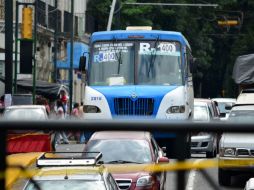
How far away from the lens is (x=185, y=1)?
66.4m

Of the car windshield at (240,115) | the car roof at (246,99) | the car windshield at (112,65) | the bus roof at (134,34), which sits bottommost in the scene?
the car windshield at (240,115)

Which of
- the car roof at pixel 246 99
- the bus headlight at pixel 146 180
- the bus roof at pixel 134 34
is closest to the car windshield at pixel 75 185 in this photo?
the bus headlight at pixel 146 180

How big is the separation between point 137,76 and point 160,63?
68 centimetres

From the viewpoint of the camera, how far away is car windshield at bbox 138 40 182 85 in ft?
72.1

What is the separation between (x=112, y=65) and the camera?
21.8 meters

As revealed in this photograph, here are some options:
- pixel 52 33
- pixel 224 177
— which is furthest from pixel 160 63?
pixel 52 33

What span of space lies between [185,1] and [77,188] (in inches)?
2293

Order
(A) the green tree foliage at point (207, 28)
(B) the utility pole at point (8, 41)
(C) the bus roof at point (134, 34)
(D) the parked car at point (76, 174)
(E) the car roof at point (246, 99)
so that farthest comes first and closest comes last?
(A) the green tree foliage at point (207, 28) < (B) the utility pole at point (8, 41) < (C) the bus roof at point (134, 34) < (E) the car roof at point (246, 99) < (D) the parked car at point (76, 174)

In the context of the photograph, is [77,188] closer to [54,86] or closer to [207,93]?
[54,86]

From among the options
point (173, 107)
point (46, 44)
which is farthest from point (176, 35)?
point (46, 44)

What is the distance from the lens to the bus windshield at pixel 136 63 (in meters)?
21.8

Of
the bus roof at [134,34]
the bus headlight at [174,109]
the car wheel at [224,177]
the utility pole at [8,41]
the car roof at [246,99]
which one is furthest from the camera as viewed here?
the utility pole at [8,41]

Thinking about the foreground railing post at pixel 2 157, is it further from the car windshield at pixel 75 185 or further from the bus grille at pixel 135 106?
the bus grille at pixel 135 106

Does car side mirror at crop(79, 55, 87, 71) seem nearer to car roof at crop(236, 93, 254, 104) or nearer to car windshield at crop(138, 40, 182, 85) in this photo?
car windshield at crop(138, 40, 182, 85)
